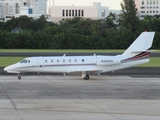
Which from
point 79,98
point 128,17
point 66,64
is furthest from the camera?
point 128,17

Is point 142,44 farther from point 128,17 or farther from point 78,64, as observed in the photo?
point 128,17

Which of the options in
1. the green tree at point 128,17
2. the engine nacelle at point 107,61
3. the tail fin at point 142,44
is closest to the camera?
the engine nacelle at point 107,61

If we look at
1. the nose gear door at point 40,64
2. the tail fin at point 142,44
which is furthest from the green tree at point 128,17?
the nose gear door at point 40,64

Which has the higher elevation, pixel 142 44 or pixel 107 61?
pixel 142 44

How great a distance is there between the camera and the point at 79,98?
26.9m

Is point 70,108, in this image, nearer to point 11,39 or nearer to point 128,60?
point 128,60

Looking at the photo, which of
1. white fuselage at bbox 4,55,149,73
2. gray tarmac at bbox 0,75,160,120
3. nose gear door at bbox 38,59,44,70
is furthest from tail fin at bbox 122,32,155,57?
nose gear door at bbox 38,59,44,70

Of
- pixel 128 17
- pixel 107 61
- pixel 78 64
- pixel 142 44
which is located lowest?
pixel 78 64

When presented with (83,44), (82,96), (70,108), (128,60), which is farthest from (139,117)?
(83,44)

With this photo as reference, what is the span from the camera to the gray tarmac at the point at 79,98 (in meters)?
21.3

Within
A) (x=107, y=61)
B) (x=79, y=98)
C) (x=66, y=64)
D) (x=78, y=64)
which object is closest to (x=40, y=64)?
(x=66, y=64)

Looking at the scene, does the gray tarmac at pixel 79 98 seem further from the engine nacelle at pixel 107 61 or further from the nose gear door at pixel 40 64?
the engine nacelle at pixel 107 61

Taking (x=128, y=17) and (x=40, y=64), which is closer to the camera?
(x=40, y=64)

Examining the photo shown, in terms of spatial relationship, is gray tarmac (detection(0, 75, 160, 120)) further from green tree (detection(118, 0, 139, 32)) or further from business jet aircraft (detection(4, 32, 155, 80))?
green tree (detection(118, 0, 139, 32))
